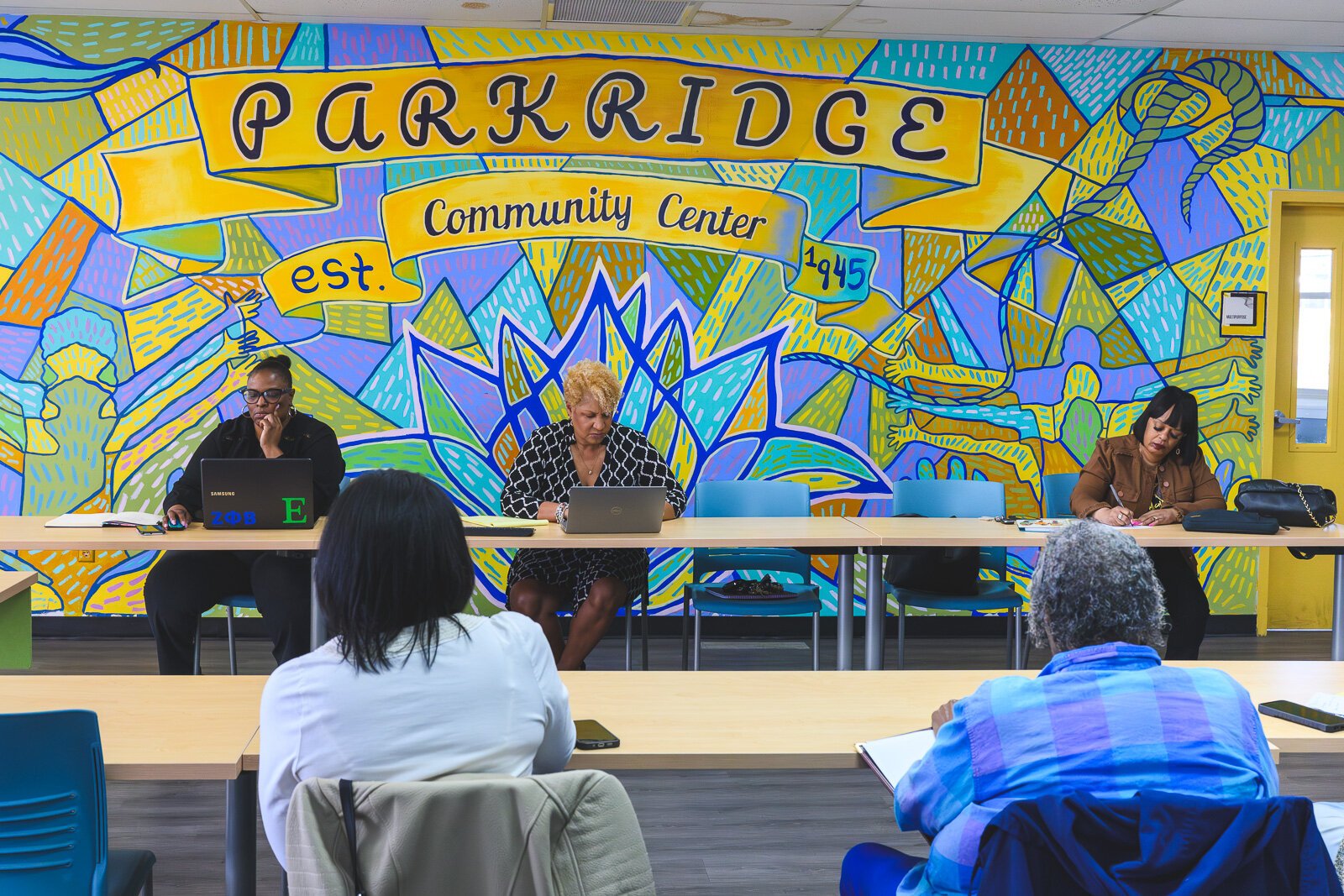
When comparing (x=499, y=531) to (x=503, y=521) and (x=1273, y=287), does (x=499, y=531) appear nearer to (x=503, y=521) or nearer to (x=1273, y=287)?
(x=503, y=521)

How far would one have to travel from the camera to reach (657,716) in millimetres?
2100

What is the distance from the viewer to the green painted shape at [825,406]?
5.59 metres

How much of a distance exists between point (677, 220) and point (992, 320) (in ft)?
5.31

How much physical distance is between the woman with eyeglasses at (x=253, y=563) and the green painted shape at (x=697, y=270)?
194 centimetres

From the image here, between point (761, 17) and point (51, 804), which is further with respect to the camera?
point (761, 17)

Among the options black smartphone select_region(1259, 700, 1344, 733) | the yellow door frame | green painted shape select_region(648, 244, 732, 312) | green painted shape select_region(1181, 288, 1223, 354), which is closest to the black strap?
black smartphone select_region(1259, 700, 1344, 733)

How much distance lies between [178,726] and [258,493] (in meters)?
1.84

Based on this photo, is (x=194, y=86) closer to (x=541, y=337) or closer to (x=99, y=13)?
(x=99, y=13)

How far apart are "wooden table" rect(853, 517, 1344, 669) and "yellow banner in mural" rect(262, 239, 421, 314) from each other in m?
2.62

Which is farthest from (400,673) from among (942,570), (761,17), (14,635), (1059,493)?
(761,17)

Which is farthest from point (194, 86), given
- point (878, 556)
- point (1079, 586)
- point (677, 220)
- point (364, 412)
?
point (1079, 586)

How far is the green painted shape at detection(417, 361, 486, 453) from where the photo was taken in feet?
17.9

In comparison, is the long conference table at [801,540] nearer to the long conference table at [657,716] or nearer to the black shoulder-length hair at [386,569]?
the long conference table at [657,716]

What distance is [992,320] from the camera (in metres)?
5.62
